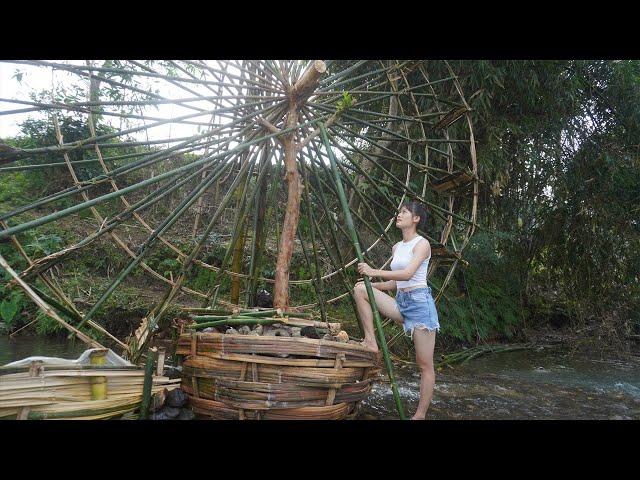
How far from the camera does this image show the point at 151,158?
3.28 meters

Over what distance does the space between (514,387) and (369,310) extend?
233cm

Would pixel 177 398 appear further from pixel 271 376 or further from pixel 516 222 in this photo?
pixel 516 222

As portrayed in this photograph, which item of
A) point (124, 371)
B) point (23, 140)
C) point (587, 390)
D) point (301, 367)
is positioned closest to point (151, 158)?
point (124, 371)

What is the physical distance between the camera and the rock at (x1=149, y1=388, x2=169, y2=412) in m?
2.46

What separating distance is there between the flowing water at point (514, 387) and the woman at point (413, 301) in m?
0.70

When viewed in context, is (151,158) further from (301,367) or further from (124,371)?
(301,367)

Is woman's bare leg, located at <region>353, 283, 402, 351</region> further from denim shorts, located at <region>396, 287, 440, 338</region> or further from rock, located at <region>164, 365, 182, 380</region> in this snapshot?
rock, located at <region>164, 365, 182, 380</region>

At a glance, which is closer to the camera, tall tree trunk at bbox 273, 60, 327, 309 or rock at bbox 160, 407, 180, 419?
rock at bbox 160, 407, 180, 419

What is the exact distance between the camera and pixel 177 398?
2.47 m

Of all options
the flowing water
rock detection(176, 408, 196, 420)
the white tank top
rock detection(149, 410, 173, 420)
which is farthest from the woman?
rock detection(149, 410, 173, 420)

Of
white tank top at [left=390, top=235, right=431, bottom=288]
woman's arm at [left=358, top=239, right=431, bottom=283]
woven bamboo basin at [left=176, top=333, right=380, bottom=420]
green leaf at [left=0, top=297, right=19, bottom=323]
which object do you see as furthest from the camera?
green leaf at [left=0, top=297, right=19, bottom=323]

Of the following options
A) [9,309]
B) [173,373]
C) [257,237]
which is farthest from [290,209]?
[9,309]

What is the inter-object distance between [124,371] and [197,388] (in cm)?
35

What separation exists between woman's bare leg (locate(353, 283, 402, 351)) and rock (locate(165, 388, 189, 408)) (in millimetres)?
994
